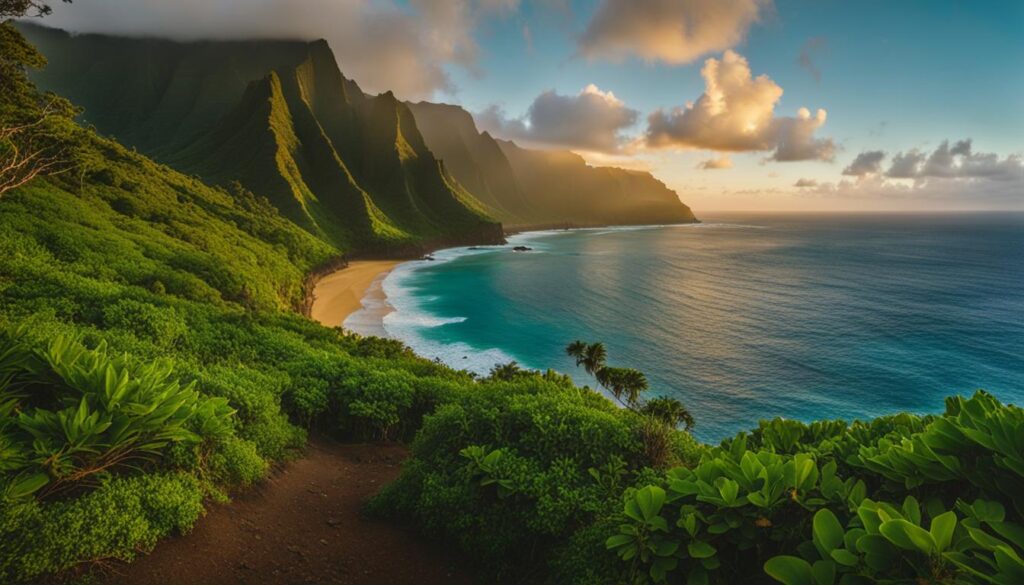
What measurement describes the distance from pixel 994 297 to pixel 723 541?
93.7 metres

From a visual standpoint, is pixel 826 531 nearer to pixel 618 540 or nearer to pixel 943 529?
pixel 943 529

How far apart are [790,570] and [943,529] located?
89 centimetres

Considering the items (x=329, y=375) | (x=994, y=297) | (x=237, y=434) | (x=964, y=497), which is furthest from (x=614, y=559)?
(x=994, y=297)

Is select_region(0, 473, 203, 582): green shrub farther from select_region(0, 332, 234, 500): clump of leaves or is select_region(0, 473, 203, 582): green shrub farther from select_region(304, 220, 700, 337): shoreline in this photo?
select_region(304, 220, 700, 337): shoreline

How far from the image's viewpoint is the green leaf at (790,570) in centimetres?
304

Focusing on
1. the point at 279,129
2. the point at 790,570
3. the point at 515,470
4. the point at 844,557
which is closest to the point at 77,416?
the point at 515,470

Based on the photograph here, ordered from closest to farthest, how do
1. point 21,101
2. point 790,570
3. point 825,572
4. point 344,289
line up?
point 825,572 < point 790,570 < point 21,101 < point 344,289

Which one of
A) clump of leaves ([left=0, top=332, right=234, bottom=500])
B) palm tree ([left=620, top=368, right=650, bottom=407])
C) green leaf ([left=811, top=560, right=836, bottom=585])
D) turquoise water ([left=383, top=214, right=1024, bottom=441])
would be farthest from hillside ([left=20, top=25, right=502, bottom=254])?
green leaf ([left=811, top=560, right=836, bottom=585])

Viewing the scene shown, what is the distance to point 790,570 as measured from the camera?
309 cm

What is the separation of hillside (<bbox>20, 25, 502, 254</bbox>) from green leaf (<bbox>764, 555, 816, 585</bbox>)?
105 m

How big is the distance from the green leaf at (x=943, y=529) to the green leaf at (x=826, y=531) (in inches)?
22.0

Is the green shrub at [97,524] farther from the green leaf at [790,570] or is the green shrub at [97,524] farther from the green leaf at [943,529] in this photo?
the green leaf at [943,529]

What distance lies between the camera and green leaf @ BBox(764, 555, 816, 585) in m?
3.04

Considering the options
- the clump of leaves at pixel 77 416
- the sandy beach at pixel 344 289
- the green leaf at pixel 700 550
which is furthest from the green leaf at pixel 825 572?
the sandy beach at pixel 344 289
